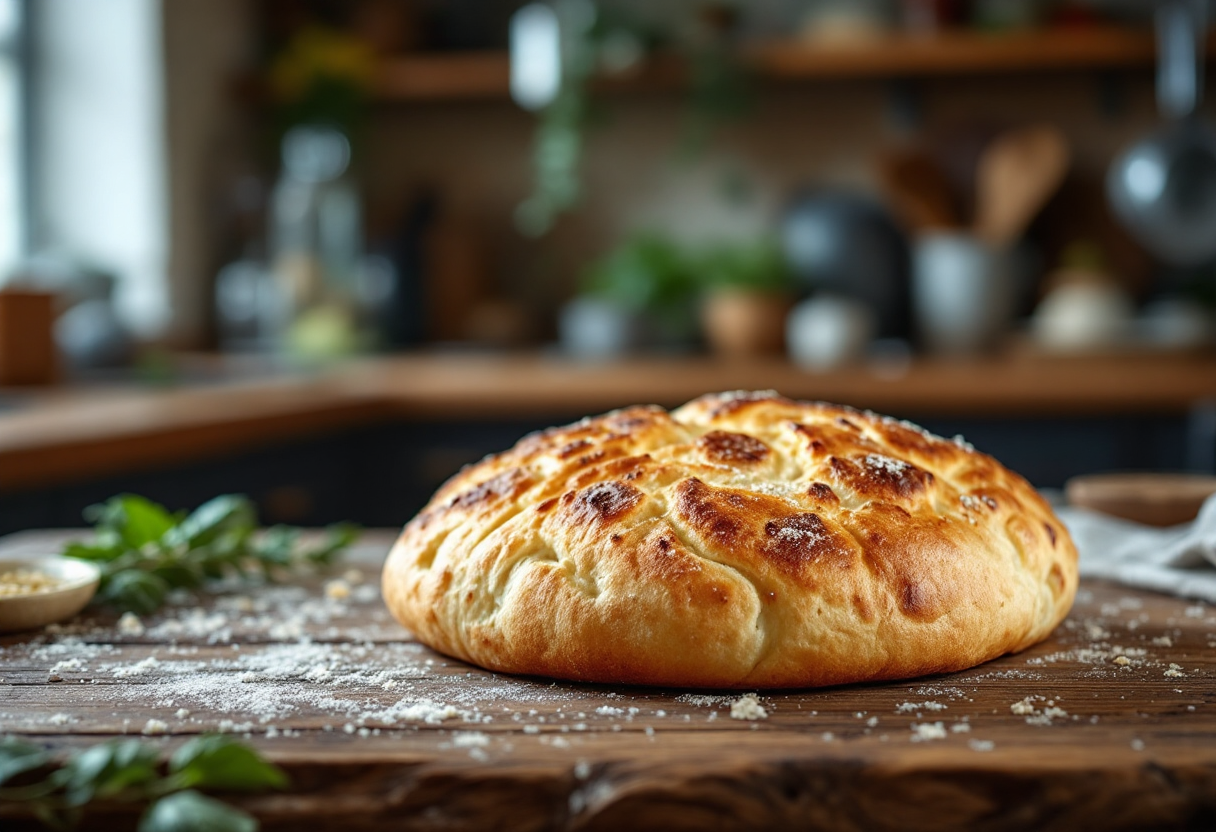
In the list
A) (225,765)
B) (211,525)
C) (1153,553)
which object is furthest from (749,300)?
(225,765)

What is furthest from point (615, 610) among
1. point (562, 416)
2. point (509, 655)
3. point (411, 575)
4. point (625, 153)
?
point (625, 153)

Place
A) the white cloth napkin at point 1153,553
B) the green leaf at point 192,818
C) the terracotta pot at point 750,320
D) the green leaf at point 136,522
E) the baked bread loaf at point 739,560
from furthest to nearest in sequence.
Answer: the terracotta pot at point 750,320 → the green leaf at point 136,522 → the white cloth napkin at point 1153,553 → the baked bread loaf at point 739,560 → the green leaf at point 192,818

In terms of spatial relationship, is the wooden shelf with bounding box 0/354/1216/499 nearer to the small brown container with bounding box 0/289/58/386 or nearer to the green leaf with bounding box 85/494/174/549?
Answer: the small brown container with bounding box 0/289/58/386

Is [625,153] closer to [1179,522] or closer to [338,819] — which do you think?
[1179,522]

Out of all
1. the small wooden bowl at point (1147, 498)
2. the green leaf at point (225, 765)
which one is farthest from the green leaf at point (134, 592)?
the small wooden bowl at point (1147, 498)

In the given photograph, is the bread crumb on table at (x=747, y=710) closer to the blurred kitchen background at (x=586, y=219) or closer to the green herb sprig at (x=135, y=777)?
the green herb sprig at (x=135, y=777)

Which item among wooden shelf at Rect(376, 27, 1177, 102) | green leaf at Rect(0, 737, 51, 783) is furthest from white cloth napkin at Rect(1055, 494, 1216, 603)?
wooden shelf at Rect(376, 27, 1177, 102)
